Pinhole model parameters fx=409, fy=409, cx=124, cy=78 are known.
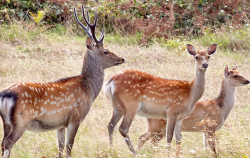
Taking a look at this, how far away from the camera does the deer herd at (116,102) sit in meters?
4.27

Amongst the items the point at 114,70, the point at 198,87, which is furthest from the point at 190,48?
the point at 114,70

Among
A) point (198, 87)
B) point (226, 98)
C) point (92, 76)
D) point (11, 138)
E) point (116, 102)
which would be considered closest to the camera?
point (11, 138)

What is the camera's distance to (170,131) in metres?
5.50

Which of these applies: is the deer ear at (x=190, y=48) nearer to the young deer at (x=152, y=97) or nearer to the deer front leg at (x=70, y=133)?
the young deer at (x=152, y=97)

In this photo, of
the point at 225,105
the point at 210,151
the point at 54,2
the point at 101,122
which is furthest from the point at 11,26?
the point at 210,151

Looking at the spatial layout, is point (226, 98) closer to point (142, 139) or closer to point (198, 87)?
point (198, 87)

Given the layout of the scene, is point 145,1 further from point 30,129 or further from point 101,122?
point 30,129

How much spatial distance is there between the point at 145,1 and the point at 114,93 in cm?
739

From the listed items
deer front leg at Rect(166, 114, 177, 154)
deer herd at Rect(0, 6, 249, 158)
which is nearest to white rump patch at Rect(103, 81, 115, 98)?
deer herd at Rect(0, 6, 249, 158)

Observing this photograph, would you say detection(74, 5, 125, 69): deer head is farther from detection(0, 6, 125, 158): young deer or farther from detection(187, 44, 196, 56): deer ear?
detection(187, 44, 196, 56): deer ear

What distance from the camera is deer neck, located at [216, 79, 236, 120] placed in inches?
242

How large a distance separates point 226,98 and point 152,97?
1.32m

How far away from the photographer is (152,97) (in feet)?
18.5

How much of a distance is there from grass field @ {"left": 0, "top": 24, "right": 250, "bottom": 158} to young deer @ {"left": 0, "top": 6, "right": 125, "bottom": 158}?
1.42 feet
